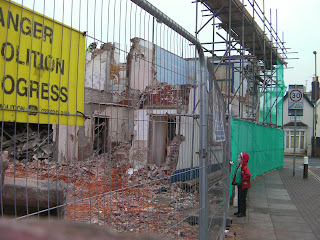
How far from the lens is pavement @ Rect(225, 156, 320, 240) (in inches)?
260

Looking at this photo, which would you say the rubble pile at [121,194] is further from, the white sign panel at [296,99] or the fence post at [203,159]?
the white sign panel at [296,99]

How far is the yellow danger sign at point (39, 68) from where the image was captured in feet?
5.81

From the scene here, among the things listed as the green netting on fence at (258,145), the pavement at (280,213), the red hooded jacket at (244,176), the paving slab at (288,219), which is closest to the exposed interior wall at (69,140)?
the pavement at (280,213)

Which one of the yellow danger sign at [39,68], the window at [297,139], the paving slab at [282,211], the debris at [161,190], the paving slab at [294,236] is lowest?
the paving slab at [282,211]

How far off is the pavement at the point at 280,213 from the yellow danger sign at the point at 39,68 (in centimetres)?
512

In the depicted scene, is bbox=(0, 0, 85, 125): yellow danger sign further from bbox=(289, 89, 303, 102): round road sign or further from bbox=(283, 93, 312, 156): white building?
bbox=(283, 93, 312, 156): white building

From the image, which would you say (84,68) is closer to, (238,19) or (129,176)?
(129,176)

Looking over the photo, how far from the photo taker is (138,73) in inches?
113

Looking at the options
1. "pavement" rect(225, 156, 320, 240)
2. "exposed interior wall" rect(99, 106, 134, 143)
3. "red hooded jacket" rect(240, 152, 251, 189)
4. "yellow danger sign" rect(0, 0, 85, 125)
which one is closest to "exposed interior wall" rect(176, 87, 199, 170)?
"exposed interior wall" rect(99, 106, 134, 143)

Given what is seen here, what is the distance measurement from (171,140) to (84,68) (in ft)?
4.72

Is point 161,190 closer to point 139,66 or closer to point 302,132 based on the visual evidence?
point 139,66

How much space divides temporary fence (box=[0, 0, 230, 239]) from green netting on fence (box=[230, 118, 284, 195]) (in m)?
5.23

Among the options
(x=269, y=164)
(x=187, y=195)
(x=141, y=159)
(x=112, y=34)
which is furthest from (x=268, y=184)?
(x=112, y=34)

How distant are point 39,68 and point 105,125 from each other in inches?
32.3
